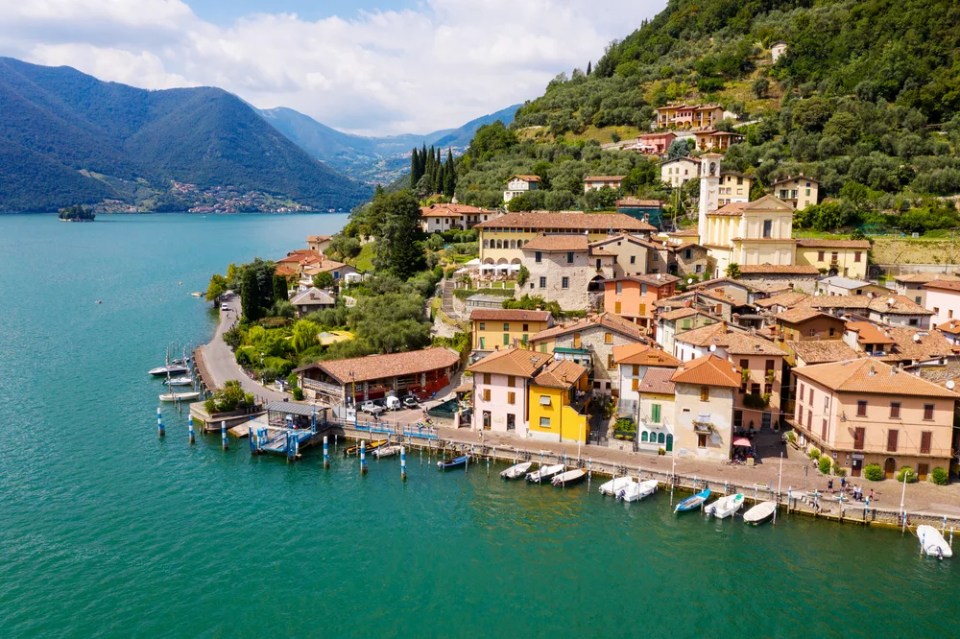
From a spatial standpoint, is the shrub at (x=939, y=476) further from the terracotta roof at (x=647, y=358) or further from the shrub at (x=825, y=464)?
the terracotta roof at (x=647, y=358)

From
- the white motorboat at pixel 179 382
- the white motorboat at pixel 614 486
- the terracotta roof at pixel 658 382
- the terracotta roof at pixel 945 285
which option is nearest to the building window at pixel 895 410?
the terracotta roof at pixel 658 382

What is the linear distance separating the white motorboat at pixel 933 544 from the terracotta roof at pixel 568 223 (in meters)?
34.6

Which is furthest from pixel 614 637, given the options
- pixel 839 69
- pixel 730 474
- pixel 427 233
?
pixel 839 69

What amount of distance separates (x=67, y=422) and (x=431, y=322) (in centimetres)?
2442

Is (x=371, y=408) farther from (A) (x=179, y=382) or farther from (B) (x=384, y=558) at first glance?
(A) (x=179, y=382)

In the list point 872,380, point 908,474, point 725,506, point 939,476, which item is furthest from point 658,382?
point 939,476

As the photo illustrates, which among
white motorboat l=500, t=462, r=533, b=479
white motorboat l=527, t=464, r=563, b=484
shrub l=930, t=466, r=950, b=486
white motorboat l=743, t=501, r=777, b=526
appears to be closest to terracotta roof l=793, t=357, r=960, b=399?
shrub l=930, t=466, r=950, b=486

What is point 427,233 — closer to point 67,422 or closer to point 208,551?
point 67,422

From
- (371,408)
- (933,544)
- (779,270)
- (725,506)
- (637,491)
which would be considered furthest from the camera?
(779,270)

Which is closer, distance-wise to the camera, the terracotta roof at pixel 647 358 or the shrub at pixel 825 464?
the shrub at pixel 825 464

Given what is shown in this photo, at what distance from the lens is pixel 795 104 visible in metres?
→ 77.8

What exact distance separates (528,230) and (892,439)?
3216cm

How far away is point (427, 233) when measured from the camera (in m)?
69.9

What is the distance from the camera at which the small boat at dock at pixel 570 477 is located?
30859 millimetres
